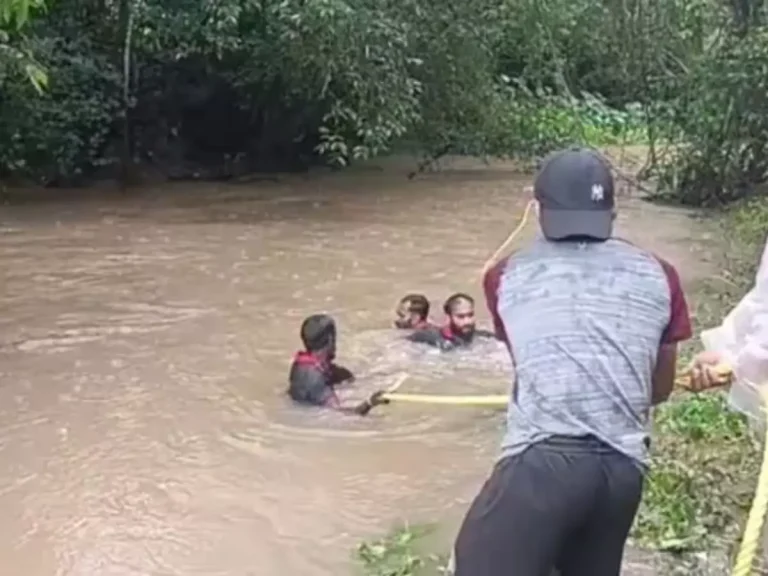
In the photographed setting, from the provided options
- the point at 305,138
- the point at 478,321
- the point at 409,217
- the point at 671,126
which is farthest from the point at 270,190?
the point at 478,321

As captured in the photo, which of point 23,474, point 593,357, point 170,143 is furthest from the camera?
point 170,143

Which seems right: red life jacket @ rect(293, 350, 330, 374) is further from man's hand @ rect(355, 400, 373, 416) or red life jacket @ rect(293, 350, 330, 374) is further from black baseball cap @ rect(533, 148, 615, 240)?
black baseball cap @ rect(533, 148, 615, 240)

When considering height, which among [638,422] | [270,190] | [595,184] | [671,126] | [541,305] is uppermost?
[595,184]

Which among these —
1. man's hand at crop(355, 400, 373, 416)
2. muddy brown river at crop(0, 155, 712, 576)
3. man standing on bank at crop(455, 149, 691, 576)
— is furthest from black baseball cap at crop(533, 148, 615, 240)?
man's hand at crop(355, 400, 373, 416)

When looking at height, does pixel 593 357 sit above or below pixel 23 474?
above

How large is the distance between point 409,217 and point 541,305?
12.5 m

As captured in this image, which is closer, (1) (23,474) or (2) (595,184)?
(2) (595,184)

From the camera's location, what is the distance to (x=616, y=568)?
3.19 m

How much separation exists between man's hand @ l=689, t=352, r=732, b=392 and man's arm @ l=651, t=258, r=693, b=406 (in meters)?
0.18

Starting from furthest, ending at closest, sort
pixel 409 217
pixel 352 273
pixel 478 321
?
pixel 409 217 → pixel 352 273 → pixel 478 321

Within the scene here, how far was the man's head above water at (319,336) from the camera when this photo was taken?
8094mm

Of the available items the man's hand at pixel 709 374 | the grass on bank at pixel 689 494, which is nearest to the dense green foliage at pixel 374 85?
the grass on bank at pixel 689 494

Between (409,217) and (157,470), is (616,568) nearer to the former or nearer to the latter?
(157,470)

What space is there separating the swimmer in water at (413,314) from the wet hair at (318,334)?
4.21 ft
